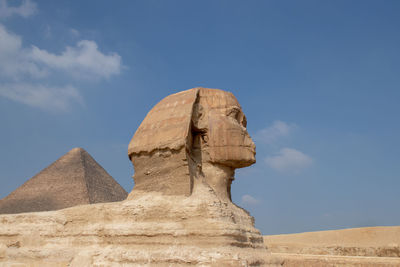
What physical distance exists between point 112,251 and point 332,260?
591 cm

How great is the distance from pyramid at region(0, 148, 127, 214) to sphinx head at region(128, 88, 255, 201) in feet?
39.3

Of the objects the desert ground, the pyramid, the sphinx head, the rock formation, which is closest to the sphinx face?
the sphinx head

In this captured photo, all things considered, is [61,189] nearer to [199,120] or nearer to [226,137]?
[199,120]

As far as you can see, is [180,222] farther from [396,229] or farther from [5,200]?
[396,229]

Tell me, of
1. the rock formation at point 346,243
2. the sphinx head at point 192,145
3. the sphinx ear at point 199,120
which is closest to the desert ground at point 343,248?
the rock formation at point 346,243

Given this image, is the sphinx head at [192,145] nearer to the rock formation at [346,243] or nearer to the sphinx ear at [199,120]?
the sphinx ear at [199,120]

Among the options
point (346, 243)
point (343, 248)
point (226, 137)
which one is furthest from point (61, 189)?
point (346, 243)

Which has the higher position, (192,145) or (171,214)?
(192,145)

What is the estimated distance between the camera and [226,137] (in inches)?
271

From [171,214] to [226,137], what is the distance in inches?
69.3

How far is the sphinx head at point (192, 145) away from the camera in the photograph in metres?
6.54

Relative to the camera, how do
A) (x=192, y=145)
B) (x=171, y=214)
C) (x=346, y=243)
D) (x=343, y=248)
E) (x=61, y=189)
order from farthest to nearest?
(x=346, y=243)
(x=61, y=189)
(x=343, y=248)
(x=192, y=145)
(x=171, y=214)

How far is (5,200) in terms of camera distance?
19.2m

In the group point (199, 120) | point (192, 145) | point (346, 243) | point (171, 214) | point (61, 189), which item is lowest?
point (171, 214)
